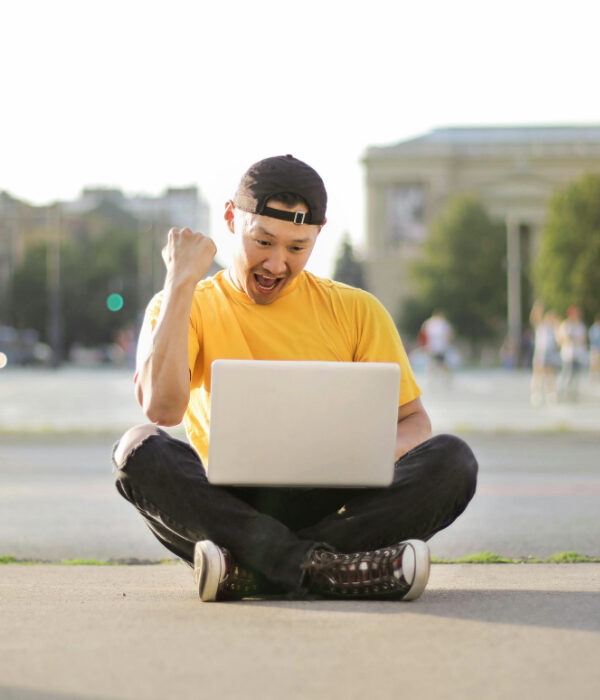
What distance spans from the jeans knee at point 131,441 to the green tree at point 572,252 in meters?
56.3

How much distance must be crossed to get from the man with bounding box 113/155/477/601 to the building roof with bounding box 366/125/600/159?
89240 millimetres

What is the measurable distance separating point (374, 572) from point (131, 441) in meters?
0.78

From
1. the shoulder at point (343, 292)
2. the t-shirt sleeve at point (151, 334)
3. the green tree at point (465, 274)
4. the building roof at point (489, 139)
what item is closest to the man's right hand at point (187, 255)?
the t-shirt sleeve at point (151, 334)

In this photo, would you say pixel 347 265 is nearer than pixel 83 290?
Yes

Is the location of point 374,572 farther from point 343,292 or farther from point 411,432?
point 343,292

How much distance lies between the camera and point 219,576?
378cm

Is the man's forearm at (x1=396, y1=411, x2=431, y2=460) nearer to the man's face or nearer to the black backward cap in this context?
the man's face

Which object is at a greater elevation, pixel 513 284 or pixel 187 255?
pixel 187 255

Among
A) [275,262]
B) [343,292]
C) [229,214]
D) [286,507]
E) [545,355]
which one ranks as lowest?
[545,355]

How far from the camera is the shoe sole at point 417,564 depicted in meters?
3.71

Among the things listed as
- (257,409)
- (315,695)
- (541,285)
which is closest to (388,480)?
(257,409)

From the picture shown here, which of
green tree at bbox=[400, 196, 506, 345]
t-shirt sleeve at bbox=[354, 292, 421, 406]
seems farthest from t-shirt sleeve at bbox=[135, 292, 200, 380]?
green tree at bbox=[400, 196, 506, 345]

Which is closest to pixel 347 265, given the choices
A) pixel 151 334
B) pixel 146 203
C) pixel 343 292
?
pixel 146 203

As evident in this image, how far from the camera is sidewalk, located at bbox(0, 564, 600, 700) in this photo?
270 cm
